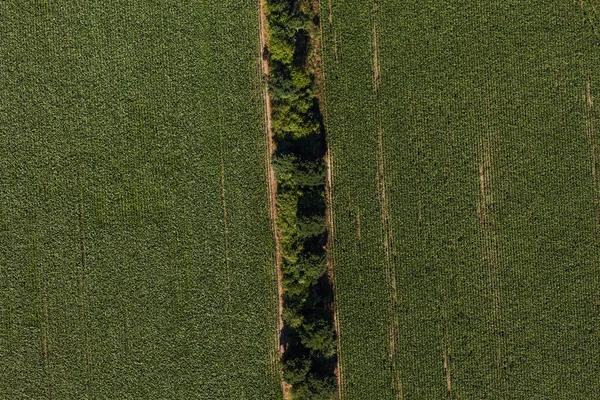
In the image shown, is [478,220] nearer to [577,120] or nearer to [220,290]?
[577,120]

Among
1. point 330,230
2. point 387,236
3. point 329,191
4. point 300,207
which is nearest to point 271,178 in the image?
point 300,207

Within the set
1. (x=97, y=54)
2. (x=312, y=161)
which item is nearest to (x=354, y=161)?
(x=312, y=161)

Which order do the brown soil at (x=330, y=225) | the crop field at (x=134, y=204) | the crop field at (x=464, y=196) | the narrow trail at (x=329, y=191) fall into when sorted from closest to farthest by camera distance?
the crop field at (x=464, y=196) < the narrow trail at (x=329, y=191) < the crop field at (x=134, y=204) < the brown soil at (x=330, y=225)

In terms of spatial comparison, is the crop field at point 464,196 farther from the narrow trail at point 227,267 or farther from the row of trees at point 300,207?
the narrow trail at point 227,267

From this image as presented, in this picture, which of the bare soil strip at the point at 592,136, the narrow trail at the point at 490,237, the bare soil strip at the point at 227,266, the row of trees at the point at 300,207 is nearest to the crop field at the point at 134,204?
the bare soil strip at the point at 227,266

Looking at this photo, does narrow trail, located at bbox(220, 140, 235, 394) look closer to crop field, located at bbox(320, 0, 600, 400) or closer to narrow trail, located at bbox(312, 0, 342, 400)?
narrow trail, located at bbox(312, 0, 342, 400)

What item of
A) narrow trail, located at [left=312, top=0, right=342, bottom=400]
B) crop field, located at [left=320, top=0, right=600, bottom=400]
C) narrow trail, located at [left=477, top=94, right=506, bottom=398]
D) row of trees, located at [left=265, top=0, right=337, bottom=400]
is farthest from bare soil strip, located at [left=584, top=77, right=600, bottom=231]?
row of trees, located at [left=265, top=0, right=337, bottom=400]

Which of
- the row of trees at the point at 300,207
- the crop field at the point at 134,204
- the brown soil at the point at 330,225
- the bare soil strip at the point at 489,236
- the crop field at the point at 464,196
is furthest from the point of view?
the brown soil at the point at 330,225

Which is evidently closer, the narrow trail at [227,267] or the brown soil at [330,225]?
the narrow trail at [227,267]

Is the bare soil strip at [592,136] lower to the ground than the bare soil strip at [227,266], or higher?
higher
